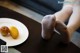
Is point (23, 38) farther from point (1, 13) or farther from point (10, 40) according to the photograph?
point (1, 13)

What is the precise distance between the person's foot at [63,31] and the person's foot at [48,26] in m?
0.03

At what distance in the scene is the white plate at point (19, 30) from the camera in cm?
101

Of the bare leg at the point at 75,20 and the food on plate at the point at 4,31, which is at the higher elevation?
the bare leg at the point at 75,20

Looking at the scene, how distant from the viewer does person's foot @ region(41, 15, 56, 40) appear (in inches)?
42.1

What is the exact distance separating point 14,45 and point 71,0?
75 cm

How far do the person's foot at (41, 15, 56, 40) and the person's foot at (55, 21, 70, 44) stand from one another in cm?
3

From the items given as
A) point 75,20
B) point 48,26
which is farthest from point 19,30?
point 75,20

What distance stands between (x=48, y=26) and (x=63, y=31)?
0.33 ft

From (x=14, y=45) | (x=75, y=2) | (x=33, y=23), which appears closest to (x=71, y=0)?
(x=75, y=2)

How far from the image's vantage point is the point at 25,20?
1.22 m

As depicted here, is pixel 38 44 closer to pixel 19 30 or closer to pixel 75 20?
pixel 19 30

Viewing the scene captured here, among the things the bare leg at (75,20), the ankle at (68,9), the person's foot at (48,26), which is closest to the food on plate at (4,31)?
the person's foot at (48,26)

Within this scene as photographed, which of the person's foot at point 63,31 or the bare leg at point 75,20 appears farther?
the bare leg at point 75,20

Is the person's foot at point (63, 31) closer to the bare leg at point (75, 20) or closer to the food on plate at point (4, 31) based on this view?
the bare leg at point (75, 20)
